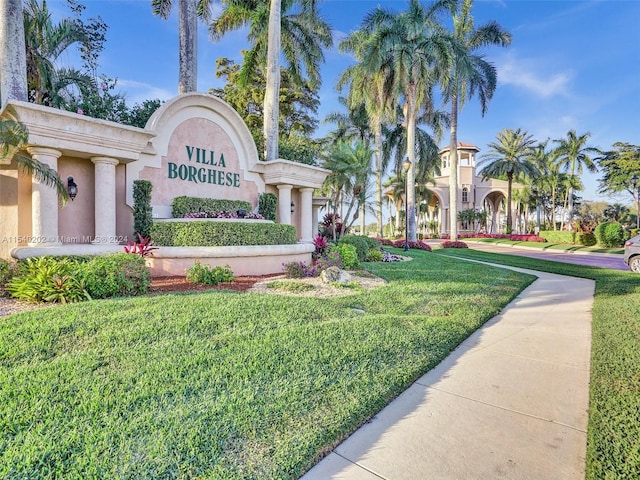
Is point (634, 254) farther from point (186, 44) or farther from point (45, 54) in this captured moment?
point (45, 54)

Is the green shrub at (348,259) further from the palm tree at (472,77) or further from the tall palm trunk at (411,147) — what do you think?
the palm tree at (472,77)

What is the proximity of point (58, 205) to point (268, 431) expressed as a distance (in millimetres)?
8698

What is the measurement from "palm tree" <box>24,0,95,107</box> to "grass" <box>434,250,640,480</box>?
17.6 metres

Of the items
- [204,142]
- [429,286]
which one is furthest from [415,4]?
[429,286]

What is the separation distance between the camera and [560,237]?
104 feet

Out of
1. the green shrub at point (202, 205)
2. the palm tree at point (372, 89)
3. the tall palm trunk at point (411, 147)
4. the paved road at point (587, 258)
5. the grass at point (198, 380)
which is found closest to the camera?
the grass at point (198, 380)

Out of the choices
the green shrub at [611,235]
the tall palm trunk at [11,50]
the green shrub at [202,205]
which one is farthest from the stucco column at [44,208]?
the green shrub at [611,235]

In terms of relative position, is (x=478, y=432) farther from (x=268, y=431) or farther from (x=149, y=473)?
(x=149, y=473)

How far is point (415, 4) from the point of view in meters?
21.8

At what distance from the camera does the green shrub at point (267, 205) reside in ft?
43.5

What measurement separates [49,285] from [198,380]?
4317 millimetres

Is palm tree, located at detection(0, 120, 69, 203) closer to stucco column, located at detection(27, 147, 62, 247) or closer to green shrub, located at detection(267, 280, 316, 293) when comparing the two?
stucco column, located at detection(27, 147, 62, 247)

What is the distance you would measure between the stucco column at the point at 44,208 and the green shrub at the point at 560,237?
34.8 metres

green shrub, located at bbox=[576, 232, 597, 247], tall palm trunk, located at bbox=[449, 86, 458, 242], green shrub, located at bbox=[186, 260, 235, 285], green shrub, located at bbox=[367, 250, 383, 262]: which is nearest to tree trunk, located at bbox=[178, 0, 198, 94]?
green shrub, located at bbox=[186, 260, 235, 285]
